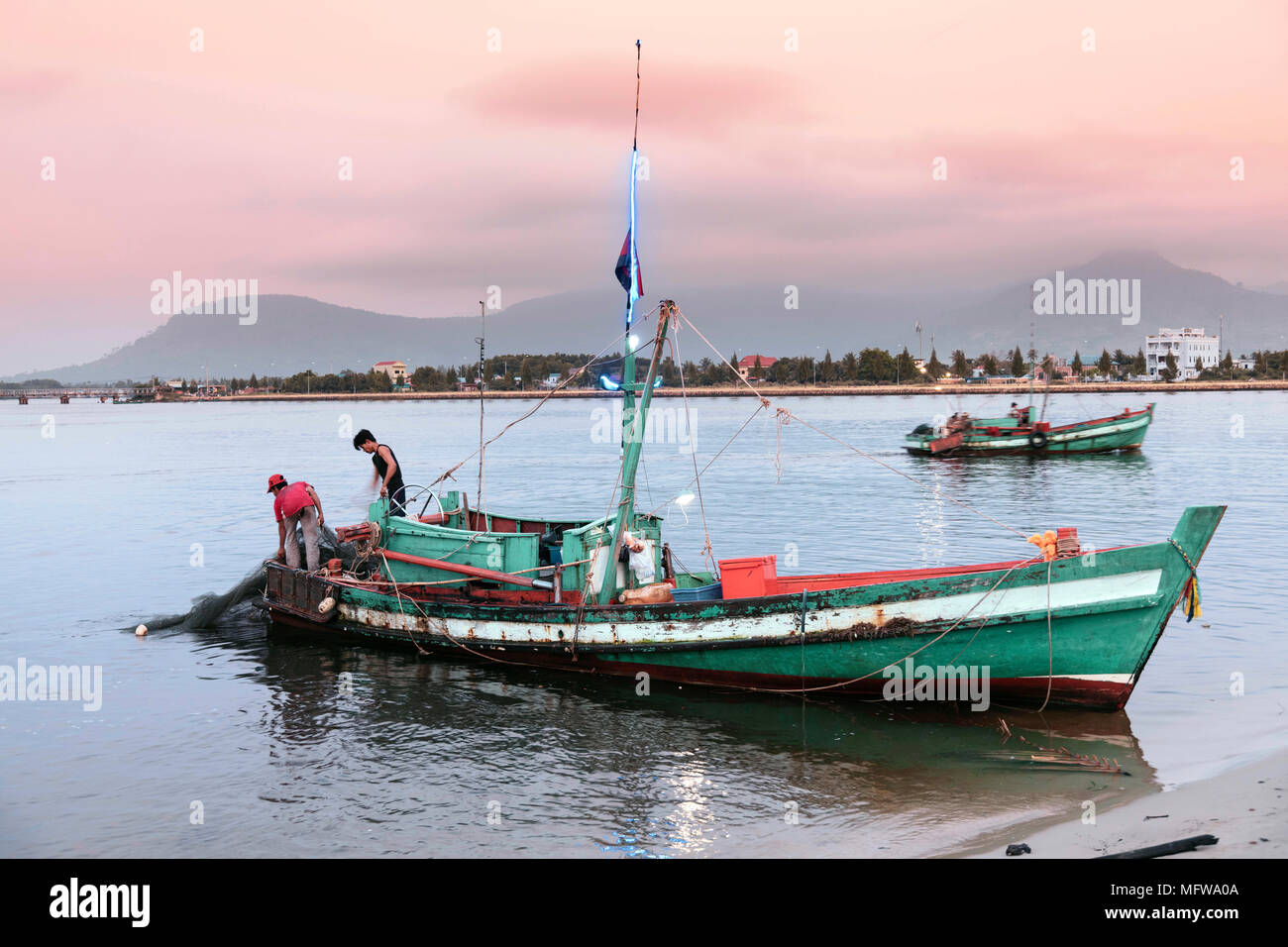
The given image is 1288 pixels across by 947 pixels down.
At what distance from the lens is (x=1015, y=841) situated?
875 centimetres

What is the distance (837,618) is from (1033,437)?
156ft

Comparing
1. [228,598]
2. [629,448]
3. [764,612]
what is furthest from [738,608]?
[228,598]

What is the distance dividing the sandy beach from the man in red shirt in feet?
42.3

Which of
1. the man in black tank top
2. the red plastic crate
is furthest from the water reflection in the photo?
the man in black tank top

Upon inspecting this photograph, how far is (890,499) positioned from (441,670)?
2739cm

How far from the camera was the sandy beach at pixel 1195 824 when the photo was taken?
7.87m

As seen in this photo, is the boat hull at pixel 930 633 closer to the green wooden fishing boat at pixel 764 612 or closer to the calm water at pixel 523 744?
the green wooden fishing boat at pixel 764 612

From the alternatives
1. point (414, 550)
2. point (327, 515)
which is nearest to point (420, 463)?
point (327, 515)

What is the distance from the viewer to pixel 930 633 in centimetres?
1223

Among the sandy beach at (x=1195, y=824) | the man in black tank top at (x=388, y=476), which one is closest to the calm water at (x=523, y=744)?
the sandy beach at (x=1195, y=824)

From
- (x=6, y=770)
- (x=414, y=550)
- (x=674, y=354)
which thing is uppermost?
(x=674, y=354)

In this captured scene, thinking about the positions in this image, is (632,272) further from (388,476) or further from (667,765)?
(667,765)

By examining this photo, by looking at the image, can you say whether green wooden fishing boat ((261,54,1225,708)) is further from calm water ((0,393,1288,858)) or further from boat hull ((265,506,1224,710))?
calm water ((0,393,1288,858))
